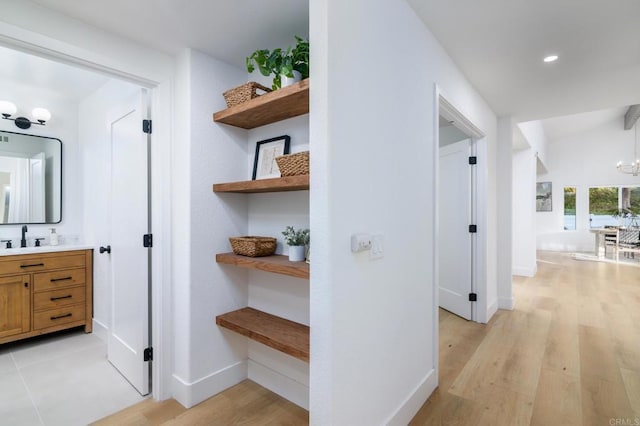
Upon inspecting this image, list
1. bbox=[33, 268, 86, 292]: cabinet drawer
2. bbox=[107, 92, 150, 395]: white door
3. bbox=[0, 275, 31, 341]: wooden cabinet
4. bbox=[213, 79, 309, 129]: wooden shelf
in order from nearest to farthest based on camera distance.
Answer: bbox=[213, 79, 309, 129]: wooden shelf < bbox=[107, 92, 150, 395]: white door < bbox=[0, 275, 31, 341]: wooden cabinet < bbox=[33, 268, 86, 292]: cabinet drawer

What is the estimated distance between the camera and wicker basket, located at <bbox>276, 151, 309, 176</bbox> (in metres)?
1.58

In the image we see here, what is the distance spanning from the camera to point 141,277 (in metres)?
2.09

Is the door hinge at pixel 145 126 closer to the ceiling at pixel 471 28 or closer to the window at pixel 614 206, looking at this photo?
the ceiling at pixel 471 28

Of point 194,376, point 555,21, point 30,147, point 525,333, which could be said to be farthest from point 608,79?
point 30,147

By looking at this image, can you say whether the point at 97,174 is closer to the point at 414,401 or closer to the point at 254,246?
the point at 254,246

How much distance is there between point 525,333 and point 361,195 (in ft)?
9.13

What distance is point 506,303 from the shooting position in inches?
149

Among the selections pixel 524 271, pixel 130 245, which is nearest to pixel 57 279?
pixel 130 245

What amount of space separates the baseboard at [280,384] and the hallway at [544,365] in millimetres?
673

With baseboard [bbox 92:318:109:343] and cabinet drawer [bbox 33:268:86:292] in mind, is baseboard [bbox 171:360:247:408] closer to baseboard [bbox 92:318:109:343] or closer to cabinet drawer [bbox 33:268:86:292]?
baseboard [bbox 92:318:109:343]

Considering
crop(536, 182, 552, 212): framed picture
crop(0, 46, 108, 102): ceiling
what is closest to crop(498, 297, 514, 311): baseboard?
crop(0, 46, 108, 102): ceiling

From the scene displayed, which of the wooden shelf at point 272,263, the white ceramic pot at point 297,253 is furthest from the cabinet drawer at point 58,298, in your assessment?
the white ceramic pot at point 297,253

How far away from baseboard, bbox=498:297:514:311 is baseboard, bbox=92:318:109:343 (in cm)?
437

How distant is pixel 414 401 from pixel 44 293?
3330 mm
